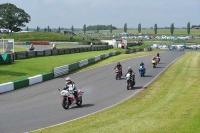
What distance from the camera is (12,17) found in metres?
122

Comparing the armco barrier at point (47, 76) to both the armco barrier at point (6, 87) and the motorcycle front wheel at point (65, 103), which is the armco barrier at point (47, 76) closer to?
the armco barrier at point (6, 87)

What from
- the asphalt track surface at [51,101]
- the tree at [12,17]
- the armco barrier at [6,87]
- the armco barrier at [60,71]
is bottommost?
the asphalt track surface at [51,101]

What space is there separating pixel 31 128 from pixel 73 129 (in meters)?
2.02

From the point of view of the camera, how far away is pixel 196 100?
66.0 ft

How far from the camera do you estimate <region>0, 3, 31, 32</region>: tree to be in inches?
4759

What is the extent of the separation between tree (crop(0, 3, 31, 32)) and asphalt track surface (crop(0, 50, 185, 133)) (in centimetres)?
9342

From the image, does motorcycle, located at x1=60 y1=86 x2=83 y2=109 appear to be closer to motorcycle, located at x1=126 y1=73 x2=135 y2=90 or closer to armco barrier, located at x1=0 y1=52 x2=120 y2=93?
motorcycle, located at x1=126 y1=73 x2=135 y2=90

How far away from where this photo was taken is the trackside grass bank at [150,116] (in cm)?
1345

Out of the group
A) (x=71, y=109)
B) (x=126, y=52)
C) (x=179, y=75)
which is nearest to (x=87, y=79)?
(x=179, y=75)

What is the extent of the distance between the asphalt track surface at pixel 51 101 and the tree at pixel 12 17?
9342 centimetres

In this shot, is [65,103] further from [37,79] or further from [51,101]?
[37,79]

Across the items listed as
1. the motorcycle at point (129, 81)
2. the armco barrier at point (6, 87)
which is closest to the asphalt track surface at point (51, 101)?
the motorcycle at point (129, 81)

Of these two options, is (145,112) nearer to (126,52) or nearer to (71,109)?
(71,109)

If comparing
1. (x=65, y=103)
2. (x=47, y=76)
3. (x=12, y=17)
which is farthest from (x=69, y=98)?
(x=12, y=17)
